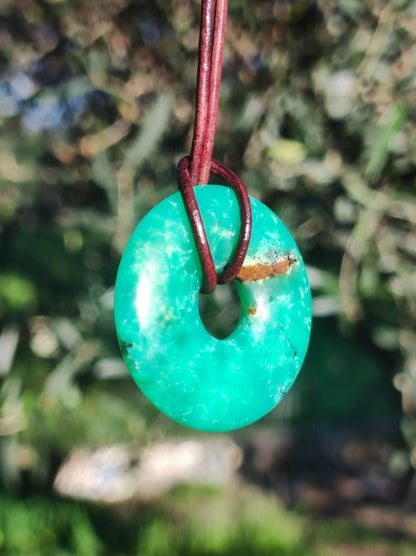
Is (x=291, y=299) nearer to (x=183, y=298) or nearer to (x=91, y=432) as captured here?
(x=183, y=298)

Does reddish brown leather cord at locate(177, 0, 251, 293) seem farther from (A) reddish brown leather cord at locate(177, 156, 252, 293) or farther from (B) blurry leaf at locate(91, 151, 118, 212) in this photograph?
(B) blurry leaf at locate(91, 151, 118, 212)

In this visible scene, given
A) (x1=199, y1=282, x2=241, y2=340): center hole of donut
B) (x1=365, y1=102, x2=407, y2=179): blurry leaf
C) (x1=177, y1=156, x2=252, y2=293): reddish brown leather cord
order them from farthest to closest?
(x1=199, y1=282, x2=241, y2=340): center hole of donut
(x1=365, y1=102, x2=407, y2=179): blurry leaf
(x1=177, y1=156, x2=252, y2=293): reddish brown leather cord

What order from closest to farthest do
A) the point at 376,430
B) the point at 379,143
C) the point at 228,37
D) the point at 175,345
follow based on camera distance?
the point at 175,345, the point at 379,143, the point at 228,37, the point at 376,430

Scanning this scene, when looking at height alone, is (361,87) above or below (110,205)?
above

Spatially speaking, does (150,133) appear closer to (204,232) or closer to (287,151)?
(287,151)

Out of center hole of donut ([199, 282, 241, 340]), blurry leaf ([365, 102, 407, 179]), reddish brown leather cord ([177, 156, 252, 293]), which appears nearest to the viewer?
reddish brown leather cord ([177, 156, 252, 293])

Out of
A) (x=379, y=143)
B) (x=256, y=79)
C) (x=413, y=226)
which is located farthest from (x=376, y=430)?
(x=256, y=79)

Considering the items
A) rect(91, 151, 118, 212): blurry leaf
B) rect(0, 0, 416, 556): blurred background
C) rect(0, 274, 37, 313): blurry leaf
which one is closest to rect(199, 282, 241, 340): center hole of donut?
rect(0, 0, 416, 556): blurred background
